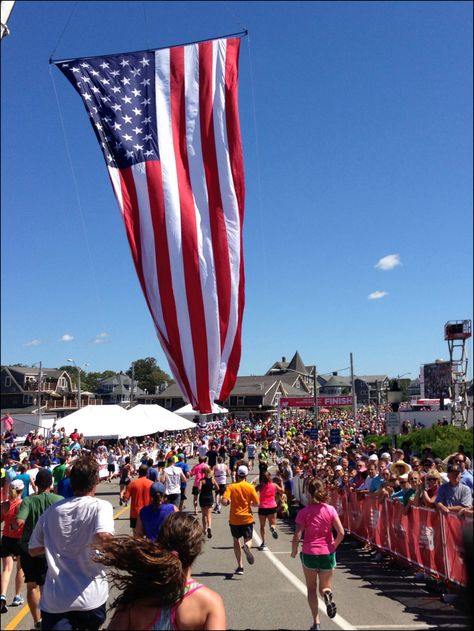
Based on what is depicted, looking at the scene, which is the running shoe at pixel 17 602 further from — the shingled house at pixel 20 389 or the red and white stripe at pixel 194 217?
the shingled house at pixel 20 389

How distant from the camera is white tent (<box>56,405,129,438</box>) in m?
25.0

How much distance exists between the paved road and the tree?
121 meters

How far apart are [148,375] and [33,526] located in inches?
4977

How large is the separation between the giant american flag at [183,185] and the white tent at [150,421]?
64.4 ft

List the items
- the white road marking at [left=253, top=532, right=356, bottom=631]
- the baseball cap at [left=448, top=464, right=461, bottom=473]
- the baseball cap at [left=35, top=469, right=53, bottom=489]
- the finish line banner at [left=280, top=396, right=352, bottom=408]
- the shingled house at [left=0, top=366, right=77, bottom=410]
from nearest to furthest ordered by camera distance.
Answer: the baseball cap at [left=35, top=469, right=53, bottom=489], the white road marking at [left=253, top=532, right=356, bottom=631], the baseball cap at [left=448, top=464, right=461, bottom=473], the finish line banner at [left=280, top=396, right=352, bottom=408], the shingled house at [left=0, top=366, right=77, bottom=410]

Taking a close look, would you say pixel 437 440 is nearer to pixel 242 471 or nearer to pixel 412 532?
pixel 412 532

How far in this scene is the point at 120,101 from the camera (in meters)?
7.04

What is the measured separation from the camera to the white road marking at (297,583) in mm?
6538

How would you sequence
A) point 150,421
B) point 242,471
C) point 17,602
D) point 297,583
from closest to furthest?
Answer: point 17,602 → point 297,583 → point 242,471 → point 150,421

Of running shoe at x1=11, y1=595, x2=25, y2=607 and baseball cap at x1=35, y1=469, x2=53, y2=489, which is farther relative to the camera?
running shoe at x1=11, y1=595, x2=25, y2=607

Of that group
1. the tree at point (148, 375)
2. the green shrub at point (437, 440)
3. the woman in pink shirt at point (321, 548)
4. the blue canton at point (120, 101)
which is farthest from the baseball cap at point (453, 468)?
the tree at point (148, 375)

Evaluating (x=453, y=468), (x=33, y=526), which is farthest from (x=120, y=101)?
(x=453, y=468)

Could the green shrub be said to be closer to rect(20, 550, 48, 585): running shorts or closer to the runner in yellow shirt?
the runner in yellow shirt

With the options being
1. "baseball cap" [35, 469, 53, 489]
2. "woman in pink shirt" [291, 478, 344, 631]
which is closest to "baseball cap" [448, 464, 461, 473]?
"woman in pink shirt" [291, 478, 344, 631]
